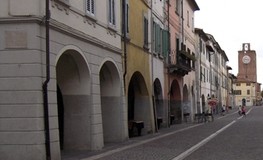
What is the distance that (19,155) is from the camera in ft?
43.8

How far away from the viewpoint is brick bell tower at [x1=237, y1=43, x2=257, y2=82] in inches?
6019

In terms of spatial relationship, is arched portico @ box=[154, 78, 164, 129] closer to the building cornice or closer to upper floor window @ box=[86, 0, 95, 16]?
the building cornice

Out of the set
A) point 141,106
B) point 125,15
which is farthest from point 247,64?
point 125,15

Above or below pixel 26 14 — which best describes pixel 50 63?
below

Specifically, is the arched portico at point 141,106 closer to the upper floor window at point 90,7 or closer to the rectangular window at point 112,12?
the rectangular window at point 112,12

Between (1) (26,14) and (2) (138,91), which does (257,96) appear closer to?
(2) (138,91)

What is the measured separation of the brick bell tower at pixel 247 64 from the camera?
502 ft

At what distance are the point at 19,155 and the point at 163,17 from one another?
21.2 m

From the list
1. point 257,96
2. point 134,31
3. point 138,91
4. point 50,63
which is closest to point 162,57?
point 138,91

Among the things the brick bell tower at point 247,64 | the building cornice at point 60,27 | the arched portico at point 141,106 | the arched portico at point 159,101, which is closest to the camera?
the building cornice at point 60,27

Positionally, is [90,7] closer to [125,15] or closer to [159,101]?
[125,15]

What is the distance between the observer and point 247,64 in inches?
6063

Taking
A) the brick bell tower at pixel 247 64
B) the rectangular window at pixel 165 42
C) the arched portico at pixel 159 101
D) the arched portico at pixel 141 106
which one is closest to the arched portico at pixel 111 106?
the arched portico at pixel 141 106

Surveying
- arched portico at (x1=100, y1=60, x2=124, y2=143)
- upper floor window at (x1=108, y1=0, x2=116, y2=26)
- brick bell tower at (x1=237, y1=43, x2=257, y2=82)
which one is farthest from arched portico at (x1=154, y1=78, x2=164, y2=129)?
brick bell tower at (x1=237, y1=43, x2=257, y2=82)
